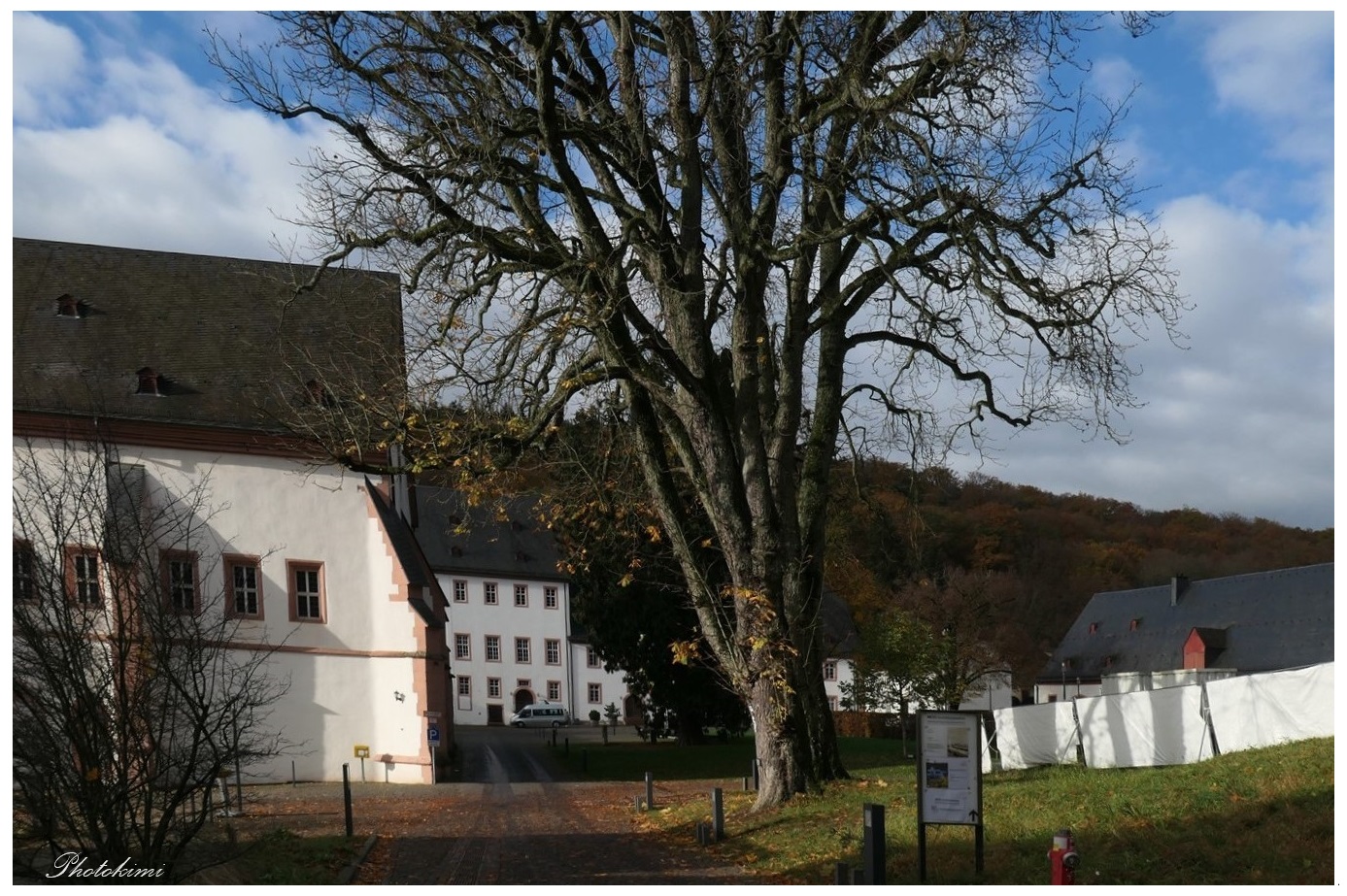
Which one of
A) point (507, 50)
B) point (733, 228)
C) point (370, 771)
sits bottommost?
point (370, 771)

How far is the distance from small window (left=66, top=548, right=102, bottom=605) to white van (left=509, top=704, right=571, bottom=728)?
66.6 meters

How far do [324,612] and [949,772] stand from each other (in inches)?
885

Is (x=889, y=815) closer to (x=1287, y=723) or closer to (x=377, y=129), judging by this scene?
(x=1287, y=723)

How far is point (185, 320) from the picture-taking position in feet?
113

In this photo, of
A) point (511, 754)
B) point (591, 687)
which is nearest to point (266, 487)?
point (511, 754)

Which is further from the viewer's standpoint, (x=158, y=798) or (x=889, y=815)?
(x=889, y=815)

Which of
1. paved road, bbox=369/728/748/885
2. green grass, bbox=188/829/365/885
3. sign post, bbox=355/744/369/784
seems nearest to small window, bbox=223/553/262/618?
sign post, bbox=355/744/369/784

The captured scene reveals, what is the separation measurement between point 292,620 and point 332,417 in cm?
1569

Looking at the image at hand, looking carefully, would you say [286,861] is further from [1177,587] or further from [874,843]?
[1177,587]

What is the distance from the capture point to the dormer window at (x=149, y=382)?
3166cm

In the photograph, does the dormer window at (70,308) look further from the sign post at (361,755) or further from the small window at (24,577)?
the small window at (24,577)

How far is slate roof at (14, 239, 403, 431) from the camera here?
31219mm

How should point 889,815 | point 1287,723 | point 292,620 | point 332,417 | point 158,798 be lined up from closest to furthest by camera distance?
point 158,798
point 889,815
point 332,417
point 1287,723
point 292,620

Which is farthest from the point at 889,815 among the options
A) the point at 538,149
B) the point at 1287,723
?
the point at 538,149
